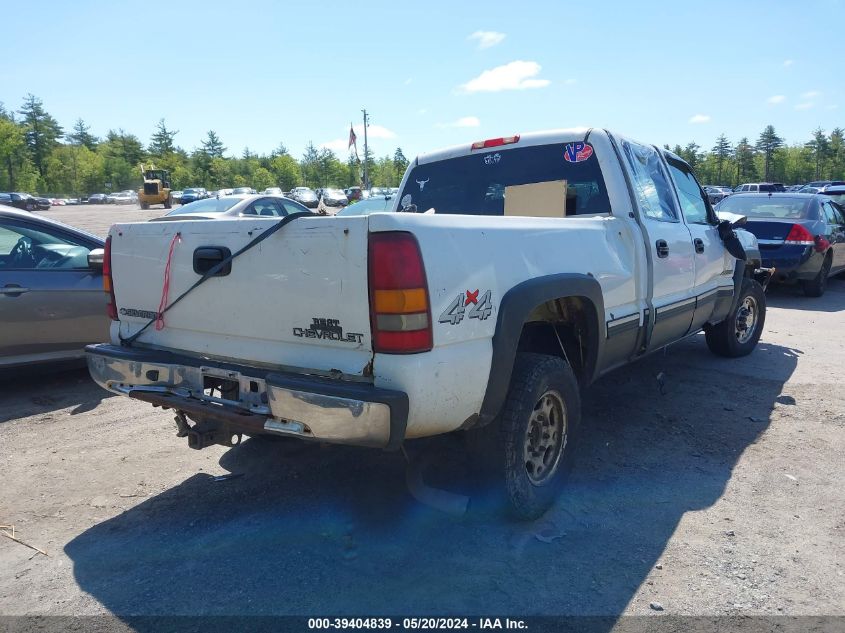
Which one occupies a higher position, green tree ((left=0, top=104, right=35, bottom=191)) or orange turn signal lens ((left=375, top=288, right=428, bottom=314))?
green tree ((left=0, top=104, right=35, bottom=191))

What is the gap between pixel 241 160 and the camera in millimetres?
97750

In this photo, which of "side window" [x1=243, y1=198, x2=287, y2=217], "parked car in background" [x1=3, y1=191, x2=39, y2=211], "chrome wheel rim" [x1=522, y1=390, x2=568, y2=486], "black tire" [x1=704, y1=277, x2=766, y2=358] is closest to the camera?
"chrome wheel rim" [x1=522, y1=390, x2=568, y2=486]

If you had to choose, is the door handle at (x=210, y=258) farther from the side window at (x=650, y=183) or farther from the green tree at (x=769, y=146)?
the green tree at (x=769, y=146)

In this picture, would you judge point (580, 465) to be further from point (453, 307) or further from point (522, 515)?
point (453, 307)

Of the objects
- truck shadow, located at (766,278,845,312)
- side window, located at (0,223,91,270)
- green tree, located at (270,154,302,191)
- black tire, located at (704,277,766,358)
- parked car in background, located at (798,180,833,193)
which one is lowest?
truck shadow, located at (766,278,845,312)

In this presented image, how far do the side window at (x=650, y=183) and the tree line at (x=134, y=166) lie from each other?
76.7 metres

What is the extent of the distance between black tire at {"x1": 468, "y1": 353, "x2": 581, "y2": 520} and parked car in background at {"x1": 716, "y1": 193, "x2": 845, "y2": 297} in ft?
25.1

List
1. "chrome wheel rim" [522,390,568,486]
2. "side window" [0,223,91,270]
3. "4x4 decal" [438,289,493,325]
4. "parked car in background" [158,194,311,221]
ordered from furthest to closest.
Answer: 1. "parked car in background" [158,194,311,221]
2. "side window" [0,223,91,270]
3. "chrome wheel rim" [522,390,568,486]
4. "4x4 decal" [438,289,493,325]

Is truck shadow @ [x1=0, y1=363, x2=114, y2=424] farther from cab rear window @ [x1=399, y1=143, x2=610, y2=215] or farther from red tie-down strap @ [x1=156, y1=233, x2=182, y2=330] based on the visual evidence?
cab rear window @ [x1=399, y1=143, x2=610, y2=215]

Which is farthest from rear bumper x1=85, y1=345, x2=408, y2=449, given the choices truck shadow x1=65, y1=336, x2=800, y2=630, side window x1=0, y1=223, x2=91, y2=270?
side window x1=0, y1=223, x2=91, y2=270

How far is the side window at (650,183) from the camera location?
164 inches

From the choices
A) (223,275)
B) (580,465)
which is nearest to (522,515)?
(580,465)

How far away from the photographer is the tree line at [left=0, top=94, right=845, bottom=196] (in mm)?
83188

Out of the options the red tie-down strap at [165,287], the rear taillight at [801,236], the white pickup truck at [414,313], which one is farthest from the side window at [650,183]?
the rear taillight at [801,236]
